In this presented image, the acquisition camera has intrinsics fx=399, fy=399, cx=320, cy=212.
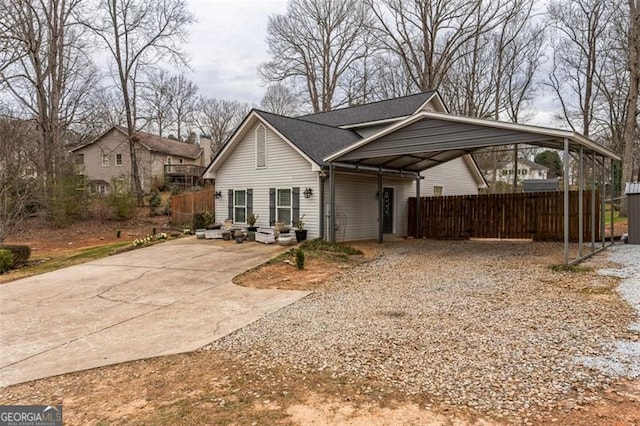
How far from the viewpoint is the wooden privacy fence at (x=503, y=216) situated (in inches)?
510

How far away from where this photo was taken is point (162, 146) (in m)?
36.6

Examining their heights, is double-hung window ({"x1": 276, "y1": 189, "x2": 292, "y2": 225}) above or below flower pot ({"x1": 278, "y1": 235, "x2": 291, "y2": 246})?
above

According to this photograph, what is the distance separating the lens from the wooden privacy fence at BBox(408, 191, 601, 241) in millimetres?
12961

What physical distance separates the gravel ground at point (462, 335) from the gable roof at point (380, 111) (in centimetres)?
1065

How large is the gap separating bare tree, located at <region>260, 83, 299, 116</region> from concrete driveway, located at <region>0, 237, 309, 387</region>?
27.5 m

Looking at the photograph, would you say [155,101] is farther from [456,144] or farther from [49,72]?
[456,144]

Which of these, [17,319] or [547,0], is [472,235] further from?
[547,0]

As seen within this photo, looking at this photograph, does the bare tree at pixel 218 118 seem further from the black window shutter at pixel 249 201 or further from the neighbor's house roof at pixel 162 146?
the black window shutter at pixel 249 201

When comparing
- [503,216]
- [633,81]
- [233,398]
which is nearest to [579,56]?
[633,81]

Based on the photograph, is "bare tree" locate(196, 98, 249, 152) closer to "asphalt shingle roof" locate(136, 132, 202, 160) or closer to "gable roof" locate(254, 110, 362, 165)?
"asphalt shingle roof" locate(136, 132, 202, 160)

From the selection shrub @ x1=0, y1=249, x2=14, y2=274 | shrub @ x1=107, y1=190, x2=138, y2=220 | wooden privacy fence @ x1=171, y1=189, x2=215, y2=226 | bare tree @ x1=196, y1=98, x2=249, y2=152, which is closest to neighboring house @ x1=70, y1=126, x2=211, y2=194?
bare tree @ x1=196, y1=98, x2=249, y2=152

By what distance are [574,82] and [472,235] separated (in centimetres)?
1792

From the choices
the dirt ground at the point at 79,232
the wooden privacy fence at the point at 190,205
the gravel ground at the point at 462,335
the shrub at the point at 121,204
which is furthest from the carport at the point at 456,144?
the shrub at the point at 121,204

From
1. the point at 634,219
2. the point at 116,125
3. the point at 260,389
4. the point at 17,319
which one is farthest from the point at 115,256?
the point at 116,125
